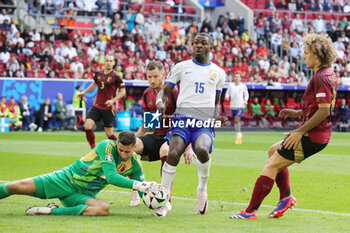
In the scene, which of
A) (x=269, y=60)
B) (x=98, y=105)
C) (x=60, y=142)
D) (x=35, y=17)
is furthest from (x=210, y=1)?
(x=98, y=105)

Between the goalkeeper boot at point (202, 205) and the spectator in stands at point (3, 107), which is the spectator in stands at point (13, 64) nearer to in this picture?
the spectator in stands at point (3, 107)

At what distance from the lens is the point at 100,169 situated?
22.4ft

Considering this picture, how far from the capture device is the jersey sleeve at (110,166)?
6.54 meters

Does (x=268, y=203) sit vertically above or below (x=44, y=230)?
below

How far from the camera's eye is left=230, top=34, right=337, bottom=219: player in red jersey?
622 centimetres

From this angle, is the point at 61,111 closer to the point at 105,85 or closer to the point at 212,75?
the point at 105,85

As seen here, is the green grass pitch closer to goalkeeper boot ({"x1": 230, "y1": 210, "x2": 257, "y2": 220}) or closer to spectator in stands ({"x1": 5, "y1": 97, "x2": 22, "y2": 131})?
goalkeeper boot ({"x1": 230, "y1": 210, "x2": 257, "y2": 220})

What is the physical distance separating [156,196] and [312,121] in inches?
72.5

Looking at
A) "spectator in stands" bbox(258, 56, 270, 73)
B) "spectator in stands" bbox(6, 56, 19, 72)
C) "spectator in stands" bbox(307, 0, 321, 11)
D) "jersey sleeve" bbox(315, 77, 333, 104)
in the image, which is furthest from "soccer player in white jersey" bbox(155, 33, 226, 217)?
"spectator in stands" bbox(307, 0, 321, 11)

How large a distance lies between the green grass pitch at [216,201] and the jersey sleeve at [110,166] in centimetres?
41

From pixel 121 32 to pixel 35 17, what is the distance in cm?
480

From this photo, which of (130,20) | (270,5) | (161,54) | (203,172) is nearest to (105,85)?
(203,172)

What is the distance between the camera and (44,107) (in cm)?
2681

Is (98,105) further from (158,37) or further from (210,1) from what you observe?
(210,1)
